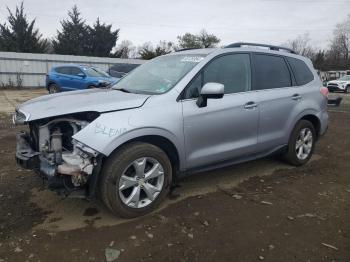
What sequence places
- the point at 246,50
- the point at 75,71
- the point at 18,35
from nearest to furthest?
the point at 246,50, the point at 75,71, the point at 18,35

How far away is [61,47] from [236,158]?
132 feet

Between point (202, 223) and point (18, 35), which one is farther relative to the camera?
point (18, 35)

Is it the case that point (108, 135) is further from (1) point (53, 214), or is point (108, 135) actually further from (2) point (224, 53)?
(2) point (224, 53)

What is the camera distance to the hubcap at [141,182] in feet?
11.6

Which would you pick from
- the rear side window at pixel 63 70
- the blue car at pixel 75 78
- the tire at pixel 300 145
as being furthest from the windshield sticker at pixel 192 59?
the rear side window at pixel 63 70

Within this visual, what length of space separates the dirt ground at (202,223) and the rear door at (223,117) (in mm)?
555

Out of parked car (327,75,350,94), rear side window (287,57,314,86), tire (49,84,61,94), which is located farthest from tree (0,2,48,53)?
rear side window (287,57,314,86)

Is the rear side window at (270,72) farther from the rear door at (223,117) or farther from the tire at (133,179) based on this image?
the tire at (133,179)

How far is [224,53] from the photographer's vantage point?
Result: 4391 millimetres

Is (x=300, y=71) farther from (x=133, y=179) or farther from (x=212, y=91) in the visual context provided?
(x=133, y=179)

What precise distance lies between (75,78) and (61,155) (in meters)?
13.7

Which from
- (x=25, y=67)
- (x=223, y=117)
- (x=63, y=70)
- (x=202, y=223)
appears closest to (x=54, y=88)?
(x=63, y=70)

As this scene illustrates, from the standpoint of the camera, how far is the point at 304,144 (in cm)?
545

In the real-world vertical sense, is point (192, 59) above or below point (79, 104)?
above
